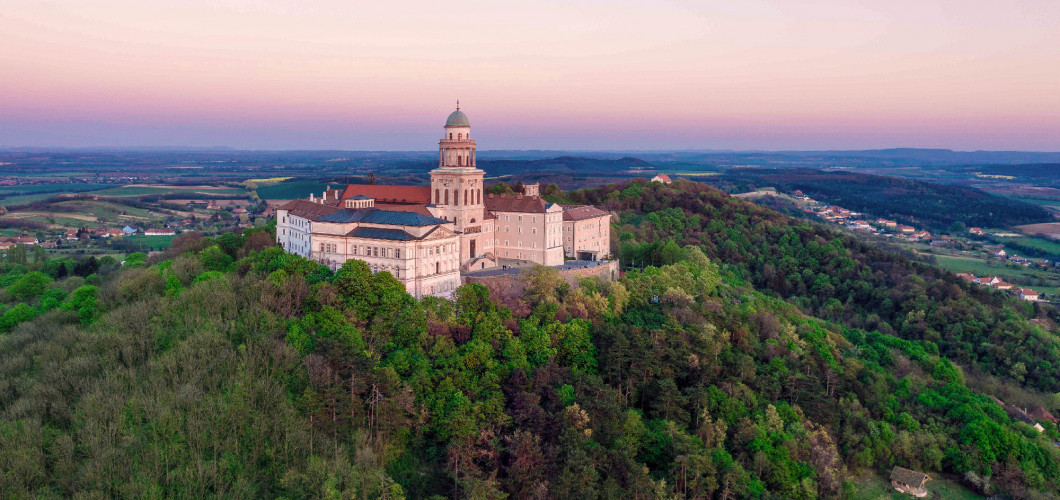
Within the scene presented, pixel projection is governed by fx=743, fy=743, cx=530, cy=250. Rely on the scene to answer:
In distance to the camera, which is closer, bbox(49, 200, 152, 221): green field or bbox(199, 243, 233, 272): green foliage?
bbox(199, 243, 233, 272): green foliage

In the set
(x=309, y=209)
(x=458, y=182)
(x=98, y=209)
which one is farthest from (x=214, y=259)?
(x=98, y=209)

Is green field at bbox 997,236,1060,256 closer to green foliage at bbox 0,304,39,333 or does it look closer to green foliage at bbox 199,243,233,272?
green foliage at bbox 199,243,233,272

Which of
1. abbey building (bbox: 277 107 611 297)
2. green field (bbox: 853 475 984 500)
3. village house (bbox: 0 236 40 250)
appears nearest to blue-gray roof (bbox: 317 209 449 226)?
abbey building (bbox: 277 107 611 297)

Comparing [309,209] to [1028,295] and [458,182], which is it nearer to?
[458,182]

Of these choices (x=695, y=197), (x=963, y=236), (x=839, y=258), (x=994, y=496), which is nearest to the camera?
(x=994, y=496)

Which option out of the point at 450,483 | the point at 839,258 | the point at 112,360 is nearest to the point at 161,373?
the point at 112,360

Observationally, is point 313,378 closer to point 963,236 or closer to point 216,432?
point 216,432
